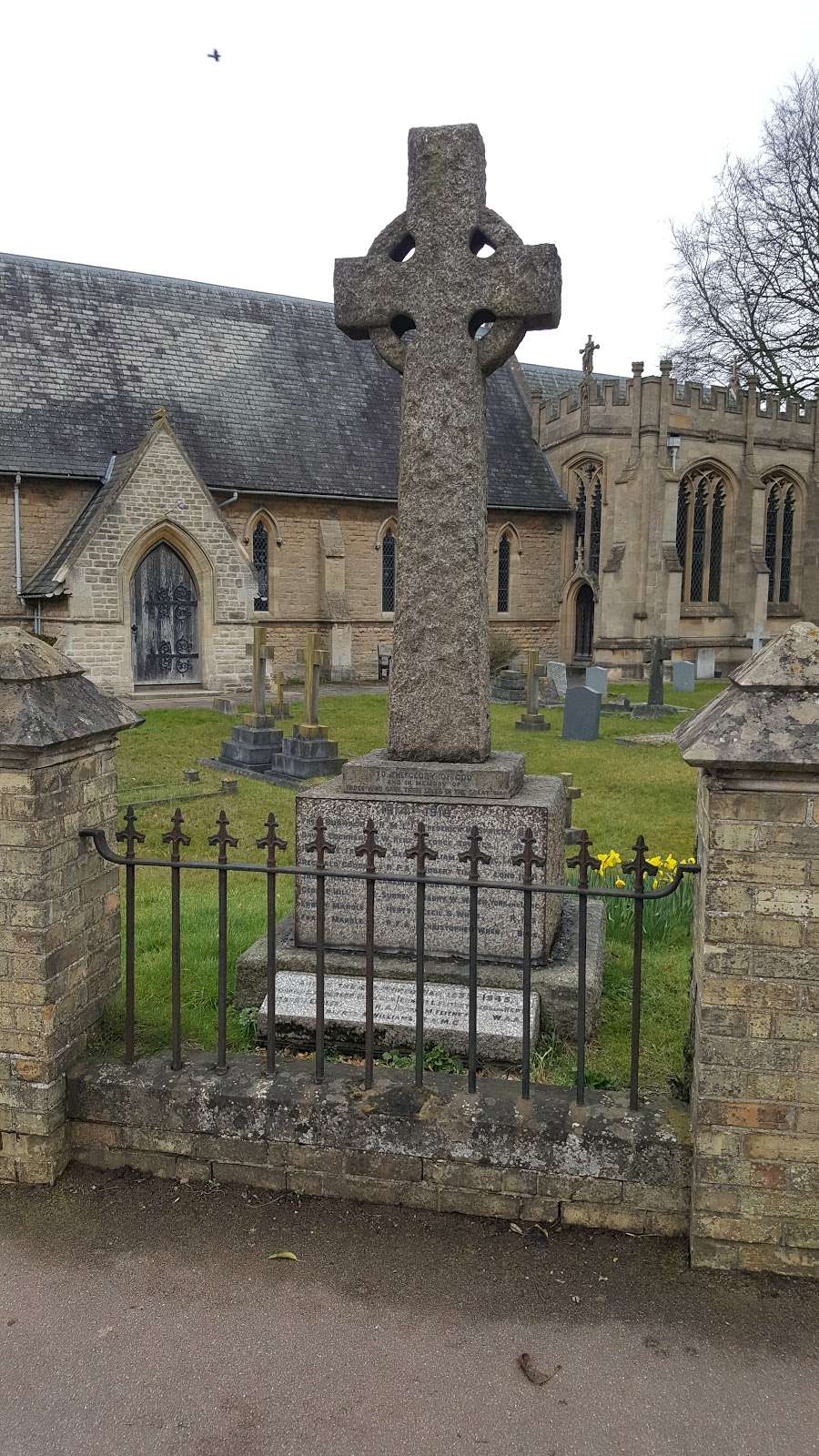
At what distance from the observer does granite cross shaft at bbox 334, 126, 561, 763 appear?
435cm

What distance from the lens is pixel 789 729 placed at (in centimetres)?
276

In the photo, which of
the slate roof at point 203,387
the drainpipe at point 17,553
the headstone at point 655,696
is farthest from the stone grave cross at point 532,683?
the drainpipe at point 17,553

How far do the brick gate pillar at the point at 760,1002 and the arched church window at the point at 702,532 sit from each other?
25.5 m

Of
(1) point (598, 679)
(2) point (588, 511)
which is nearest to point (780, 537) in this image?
(2) point (588, 511)

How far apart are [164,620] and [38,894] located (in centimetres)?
1741

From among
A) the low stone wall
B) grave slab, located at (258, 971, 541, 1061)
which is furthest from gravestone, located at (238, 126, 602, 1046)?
the low stone wall

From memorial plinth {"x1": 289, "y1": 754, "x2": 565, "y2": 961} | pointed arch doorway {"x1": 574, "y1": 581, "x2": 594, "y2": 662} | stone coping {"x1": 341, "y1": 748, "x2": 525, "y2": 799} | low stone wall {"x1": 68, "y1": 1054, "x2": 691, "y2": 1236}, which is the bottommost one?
low stone wall {"x1": 68, "y1": 1054, "x2": 691, "y2": 1236}

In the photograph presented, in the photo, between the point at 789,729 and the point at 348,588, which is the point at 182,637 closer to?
the point at 348,588

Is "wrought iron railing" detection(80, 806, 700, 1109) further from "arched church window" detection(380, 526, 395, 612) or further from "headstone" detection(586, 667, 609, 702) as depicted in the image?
"arched church window" detection(380, 526, 395, 612)

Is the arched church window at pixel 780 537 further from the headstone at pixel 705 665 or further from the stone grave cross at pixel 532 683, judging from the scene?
the stone grave cross at pixel 532 683

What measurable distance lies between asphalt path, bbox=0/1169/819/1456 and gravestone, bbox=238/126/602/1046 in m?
1.35

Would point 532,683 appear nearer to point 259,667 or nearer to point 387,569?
point 259,667

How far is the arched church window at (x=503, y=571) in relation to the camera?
26.1 meters

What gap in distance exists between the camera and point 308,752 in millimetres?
11781
